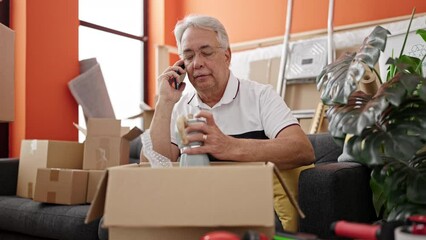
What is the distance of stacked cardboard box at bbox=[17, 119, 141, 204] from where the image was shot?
2047 mm

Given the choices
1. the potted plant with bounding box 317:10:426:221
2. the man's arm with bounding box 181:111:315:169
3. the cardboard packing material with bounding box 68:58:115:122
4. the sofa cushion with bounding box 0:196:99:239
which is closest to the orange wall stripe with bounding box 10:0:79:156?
the cardboard packing material with bounding box 68:58:115:122

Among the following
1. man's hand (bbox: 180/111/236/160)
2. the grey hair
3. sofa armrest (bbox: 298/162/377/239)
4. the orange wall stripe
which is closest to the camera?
man's hand (bbox: 180/111/236/160)

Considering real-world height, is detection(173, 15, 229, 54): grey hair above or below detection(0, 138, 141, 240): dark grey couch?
above

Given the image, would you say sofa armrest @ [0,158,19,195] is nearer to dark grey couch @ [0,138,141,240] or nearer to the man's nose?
dark grey couch @ [0,138,141,240]

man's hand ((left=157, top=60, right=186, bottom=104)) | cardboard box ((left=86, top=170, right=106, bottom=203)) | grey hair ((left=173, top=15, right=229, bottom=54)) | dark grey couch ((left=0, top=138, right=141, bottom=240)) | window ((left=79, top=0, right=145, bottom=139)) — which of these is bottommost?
dark grey couch ((left=0, top=138, right=141, bottom=240))

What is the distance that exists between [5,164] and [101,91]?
3.80ft

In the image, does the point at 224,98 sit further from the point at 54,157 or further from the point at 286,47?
the point at 286,47

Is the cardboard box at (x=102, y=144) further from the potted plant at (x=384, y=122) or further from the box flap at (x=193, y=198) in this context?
the box flap at (x=193, y=198)

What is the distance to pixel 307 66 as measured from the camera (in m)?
3.26

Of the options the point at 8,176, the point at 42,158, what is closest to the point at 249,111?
the point at 42,158

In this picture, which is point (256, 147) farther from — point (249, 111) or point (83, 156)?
point (83, 156)

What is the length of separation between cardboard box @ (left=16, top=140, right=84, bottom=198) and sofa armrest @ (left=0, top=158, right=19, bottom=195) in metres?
0.05

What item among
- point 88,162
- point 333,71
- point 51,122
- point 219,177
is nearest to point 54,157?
point 88,162

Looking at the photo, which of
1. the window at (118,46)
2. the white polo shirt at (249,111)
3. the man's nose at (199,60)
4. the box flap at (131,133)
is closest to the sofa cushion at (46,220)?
the box flap at (131,133)
